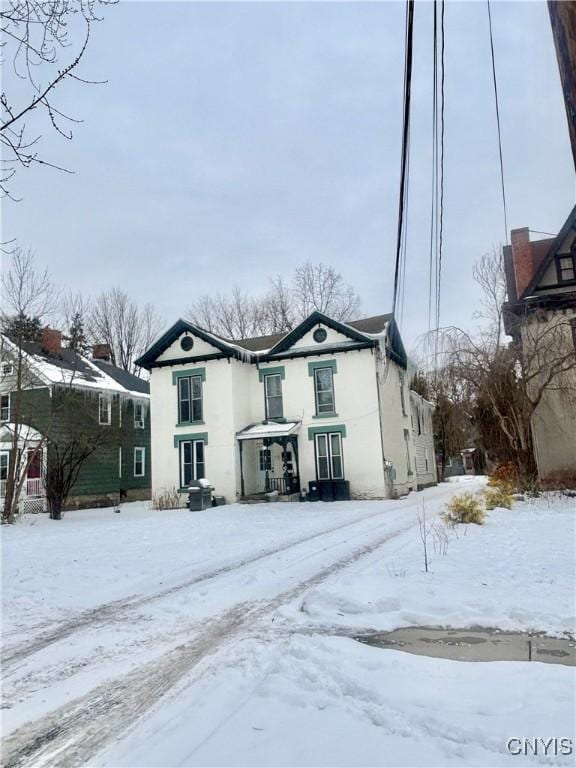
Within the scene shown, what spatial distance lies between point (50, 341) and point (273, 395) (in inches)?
428

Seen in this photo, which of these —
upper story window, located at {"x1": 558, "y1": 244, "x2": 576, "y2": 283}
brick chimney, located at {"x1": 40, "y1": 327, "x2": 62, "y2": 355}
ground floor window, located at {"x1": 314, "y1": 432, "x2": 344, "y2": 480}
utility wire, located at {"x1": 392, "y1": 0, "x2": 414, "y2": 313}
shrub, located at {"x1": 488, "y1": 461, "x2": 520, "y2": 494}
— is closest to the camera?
utility wire, located at {"x1": 392, "y1": 0, "x2": 414, "y2": 313}

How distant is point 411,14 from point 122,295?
135 ft

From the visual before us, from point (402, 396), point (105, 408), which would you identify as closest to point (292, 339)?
point (402, 396)

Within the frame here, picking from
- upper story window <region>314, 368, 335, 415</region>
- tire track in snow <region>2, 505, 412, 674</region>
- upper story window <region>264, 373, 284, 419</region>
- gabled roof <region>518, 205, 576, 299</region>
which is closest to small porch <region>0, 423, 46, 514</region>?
upper story window <region>264, 373, 284, 419</region>

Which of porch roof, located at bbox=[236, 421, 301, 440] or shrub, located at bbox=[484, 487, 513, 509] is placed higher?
porch roof, located at bbox=[236, 421, 301, 440]

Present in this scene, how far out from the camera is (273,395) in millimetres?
23266

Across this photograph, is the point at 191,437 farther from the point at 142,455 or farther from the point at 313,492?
the point at 142,455

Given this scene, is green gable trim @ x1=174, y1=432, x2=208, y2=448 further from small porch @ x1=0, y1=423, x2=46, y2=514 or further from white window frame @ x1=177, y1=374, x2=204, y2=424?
small porch @ x1=0, y1=423, x2=46, y2=514

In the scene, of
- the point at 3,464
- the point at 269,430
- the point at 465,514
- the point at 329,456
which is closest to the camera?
the point at 465,514

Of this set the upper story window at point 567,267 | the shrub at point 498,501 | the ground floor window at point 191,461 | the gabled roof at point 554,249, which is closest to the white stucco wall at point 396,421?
the gabled roof at point 554,249

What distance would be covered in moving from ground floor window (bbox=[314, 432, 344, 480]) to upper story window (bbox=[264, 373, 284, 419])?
229 cm

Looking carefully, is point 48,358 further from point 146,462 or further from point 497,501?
point 497,501

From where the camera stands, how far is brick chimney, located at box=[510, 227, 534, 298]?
70.1 feet

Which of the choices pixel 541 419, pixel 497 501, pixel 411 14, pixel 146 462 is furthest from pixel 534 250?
pixel 146 462
